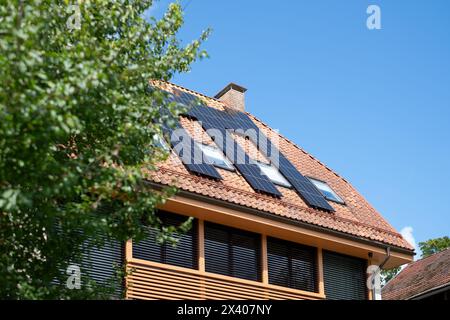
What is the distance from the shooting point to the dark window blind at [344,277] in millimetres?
21786

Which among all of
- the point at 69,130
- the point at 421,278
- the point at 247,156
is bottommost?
the point at 69,130

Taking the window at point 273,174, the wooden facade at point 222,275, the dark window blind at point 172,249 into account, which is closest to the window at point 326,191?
the window at point 273,174

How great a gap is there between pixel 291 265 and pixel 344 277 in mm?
1750

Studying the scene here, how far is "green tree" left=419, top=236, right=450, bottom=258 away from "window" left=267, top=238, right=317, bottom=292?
107 feet

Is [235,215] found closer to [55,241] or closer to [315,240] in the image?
[315,240]

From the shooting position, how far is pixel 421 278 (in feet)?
102

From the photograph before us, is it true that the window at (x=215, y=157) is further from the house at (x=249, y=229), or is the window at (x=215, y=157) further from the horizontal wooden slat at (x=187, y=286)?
the horizontal wooden slat at (x=187, y=286)

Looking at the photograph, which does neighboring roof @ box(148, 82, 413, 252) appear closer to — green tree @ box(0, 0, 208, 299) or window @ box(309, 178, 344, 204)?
window @ box(309, 178, 344, 204)

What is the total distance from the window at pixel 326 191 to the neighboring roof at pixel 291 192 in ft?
0.74

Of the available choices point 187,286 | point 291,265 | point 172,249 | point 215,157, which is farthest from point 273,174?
point 187,286

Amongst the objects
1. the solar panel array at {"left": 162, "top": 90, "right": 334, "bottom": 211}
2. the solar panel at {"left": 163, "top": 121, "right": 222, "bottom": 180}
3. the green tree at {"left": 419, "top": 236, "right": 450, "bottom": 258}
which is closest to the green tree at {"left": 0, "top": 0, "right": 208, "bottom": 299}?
the solar panel at {"left": 163, "top": 121, "right": 222, "bottom": 180}

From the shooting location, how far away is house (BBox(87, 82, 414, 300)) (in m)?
18.7

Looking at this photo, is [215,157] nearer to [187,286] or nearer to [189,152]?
[189,152]
